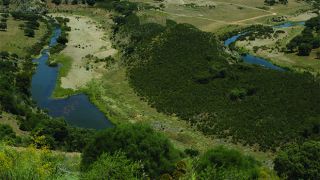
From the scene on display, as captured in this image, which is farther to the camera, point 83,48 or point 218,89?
point 83,48

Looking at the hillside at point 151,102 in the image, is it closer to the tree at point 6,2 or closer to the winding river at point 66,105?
the winding river at point 66,105

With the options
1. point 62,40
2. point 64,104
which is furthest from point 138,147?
point 62,40

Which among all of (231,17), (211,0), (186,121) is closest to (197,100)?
(186,121)

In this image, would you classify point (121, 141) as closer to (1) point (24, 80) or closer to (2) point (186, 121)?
(2) point (186, 121)

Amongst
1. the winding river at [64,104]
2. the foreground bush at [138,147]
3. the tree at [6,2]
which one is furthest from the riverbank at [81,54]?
the foreground bush at [138,147]

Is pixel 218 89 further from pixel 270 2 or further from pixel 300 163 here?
pixel 270 2

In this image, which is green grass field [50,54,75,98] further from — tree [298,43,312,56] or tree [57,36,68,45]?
tree [298,43,312,56]
